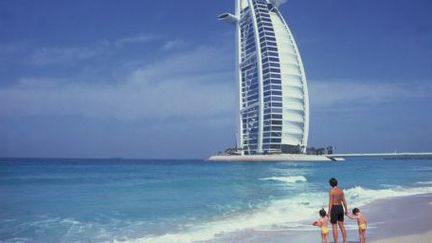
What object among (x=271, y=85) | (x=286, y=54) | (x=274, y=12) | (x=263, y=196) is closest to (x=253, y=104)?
(x=271, y=85)

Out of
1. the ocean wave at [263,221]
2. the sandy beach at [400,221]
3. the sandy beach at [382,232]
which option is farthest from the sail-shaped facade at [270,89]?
the sandy beach at [382,232]

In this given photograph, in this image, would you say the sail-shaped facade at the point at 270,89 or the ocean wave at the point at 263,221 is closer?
the ocean wave at the point at 263,221

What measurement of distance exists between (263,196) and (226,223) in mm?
8810

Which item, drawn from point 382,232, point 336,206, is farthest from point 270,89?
point 336,206

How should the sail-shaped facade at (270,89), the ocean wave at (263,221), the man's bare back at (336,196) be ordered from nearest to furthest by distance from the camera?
the man's bare back at (336,196) → the ocean wave at (263,221) → the sail-shaped facade at (270,89)

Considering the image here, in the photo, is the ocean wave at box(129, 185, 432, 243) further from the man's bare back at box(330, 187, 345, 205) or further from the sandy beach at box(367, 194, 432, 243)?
the man's bare back at box(330, 187, 345, 205)

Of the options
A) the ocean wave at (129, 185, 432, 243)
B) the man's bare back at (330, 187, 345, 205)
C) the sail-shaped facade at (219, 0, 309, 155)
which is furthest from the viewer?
the sail-shaped facade at (219, 0, 309, 155)

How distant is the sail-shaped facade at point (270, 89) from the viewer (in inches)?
3816

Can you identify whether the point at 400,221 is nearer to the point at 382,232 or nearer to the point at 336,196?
the point at 382,232

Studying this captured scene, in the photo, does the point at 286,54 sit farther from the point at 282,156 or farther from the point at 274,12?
the point at 282,156

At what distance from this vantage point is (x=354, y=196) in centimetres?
2175

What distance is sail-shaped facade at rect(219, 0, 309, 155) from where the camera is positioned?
96.9 metres

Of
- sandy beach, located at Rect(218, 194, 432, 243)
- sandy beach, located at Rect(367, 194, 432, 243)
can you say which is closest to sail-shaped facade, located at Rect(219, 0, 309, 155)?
sandy beach, located at Rect(367, 194, 432, 243)

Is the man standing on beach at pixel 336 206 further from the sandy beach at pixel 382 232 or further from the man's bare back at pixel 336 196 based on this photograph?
the sandy beach at pixel 382 232
